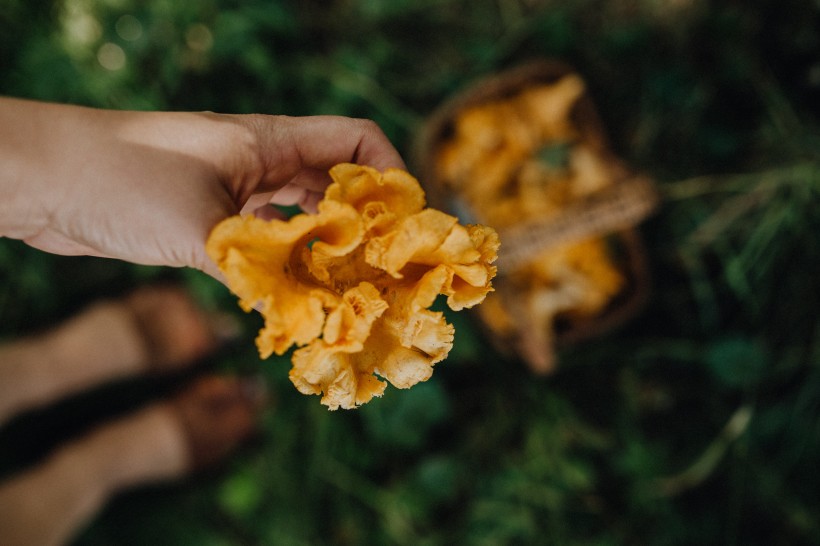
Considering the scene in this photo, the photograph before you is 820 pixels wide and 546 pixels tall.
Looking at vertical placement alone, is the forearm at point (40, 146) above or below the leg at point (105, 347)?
above

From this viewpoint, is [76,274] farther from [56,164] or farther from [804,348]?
[804,348]

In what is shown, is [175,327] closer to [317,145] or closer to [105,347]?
[105,347]

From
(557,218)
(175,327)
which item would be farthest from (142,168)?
(175,327)

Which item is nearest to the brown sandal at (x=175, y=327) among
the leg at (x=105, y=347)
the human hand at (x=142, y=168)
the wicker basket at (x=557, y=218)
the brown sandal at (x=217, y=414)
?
the leg at (x=105, y=347)

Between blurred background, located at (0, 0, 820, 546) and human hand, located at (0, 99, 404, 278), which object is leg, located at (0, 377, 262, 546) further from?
human hand, located at (0, 99, 404, 278)

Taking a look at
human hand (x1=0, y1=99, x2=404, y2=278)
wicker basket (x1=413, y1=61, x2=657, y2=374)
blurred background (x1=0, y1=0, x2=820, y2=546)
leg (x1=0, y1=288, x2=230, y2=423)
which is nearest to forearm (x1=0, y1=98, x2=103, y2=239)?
human hand (x1=0, y1=99, x2=404, y2=278)

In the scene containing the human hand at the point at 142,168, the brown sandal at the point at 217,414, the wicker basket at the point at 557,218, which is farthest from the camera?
the brown sandal at the point at 217,414

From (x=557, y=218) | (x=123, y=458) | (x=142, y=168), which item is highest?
(x=142, y=168)

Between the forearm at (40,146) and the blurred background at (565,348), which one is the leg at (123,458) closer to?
the blurred background at (565,348)
